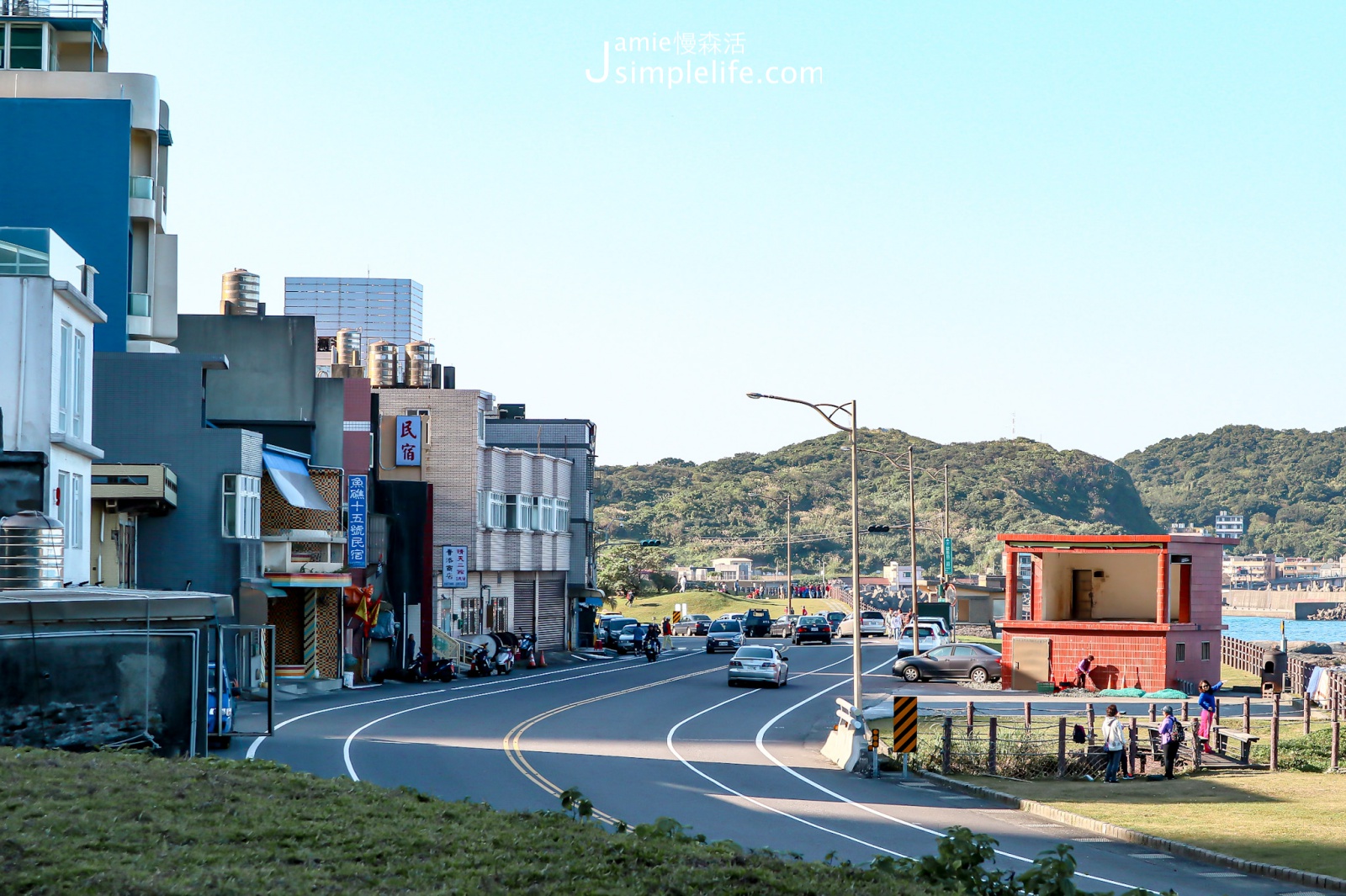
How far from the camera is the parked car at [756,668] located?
5125cm

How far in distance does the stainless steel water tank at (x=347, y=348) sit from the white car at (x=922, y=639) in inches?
1091

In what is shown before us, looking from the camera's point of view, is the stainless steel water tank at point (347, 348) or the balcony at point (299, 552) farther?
the stainless steel water tank at point (347, 348)

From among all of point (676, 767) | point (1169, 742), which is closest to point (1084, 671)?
point (1169, 742)

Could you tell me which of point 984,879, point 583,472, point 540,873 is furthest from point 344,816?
point 583,472

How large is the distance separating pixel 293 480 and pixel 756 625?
161ft

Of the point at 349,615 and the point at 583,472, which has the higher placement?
the point at 583,472

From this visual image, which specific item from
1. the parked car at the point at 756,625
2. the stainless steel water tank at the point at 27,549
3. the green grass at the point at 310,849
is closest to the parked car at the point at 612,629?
the parked car at the point at 756,625

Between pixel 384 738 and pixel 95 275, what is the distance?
21.4 m

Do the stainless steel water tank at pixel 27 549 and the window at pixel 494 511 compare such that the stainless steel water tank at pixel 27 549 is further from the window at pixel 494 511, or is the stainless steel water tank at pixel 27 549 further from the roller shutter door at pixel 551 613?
the roller shutter door at pixel 551 613

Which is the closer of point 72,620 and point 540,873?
point 540,873

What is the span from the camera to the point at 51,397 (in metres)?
29.0

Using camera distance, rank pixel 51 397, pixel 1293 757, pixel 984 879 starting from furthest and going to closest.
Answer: pixel 1293 757 → pixel 51 397 → pixel 984 879

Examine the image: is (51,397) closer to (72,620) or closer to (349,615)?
(72,620)

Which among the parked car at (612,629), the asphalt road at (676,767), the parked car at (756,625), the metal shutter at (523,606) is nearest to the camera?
the asphalt road at (676,767)
